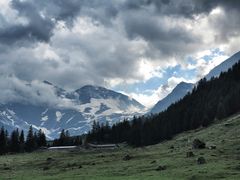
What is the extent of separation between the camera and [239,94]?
175 meters

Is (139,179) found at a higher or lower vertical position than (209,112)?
lower

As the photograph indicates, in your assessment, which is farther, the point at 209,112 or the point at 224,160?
the point at 209,112

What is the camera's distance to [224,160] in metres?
67.9

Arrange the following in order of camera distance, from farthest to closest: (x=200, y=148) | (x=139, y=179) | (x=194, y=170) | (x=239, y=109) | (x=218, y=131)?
(x=239, y=109) → (x=218, y=131) → (x=200, y=148) → (x=194, y=170) → (x=139, y=179)

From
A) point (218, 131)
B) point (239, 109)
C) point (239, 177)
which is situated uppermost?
point (239, 109)

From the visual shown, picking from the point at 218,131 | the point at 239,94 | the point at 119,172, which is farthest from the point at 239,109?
the point at 119,172

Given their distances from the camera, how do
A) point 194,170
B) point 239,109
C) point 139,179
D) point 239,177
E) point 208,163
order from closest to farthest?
point 239,177
point 139,179
point 194,170
point 208,163
point 239,109

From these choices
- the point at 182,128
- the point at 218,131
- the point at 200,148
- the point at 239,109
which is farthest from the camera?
the point at 182,128

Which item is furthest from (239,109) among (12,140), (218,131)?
(12,140)

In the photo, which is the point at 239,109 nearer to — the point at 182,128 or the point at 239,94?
the point at 239,94

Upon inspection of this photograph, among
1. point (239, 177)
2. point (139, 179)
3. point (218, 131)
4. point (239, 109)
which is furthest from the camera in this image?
point (239, 109)

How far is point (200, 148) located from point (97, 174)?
30960 millimetres

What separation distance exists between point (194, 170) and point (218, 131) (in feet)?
225

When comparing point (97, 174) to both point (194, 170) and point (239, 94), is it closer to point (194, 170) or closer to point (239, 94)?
point (194, 170)
